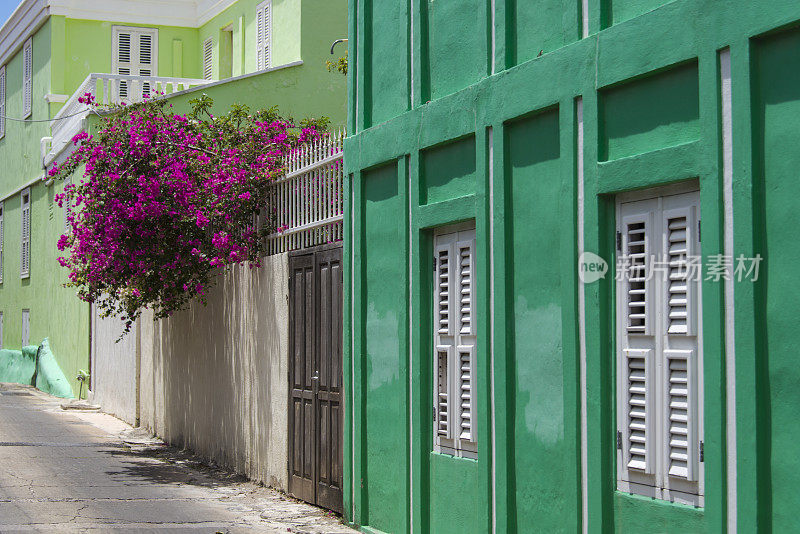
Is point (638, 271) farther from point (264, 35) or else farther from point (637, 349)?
point (264, 35)

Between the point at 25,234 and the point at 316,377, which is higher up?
the point at 25,234

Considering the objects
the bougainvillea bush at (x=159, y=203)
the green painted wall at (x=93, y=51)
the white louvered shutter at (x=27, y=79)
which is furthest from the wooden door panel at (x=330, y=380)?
the white louvered shutter at (x=27, y=79)

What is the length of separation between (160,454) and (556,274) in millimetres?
9263

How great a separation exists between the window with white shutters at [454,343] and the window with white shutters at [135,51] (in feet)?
A: 66.7

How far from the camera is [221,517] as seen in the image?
10.2m

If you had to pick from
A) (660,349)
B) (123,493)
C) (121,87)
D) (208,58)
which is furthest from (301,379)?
(208,58)

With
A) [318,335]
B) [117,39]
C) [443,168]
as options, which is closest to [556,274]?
[443,168]

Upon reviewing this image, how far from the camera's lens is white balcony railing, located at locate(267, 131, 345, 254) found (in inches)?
417

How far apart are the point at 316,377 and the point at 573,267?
460 cm

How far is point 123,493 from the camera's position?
11375mm

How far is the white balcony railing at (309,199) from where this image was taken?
34.8 feet

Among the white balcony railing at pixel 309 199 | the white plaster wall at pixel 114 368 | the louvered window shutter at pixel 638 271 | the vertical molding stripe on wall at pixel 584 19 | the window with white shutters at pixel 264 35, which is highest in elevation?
the window with white shutters at pixel 264 35

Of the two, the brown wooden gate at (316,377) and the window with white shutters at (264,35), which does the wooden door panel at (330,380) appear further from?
the window with white shutters at (264,35)

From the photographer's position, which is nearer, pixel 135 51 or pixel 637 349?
pixel 637 349
